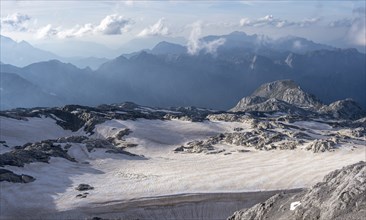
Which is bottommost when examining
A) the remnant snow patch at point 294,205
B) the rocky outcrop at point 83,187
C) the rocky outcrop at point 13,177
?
the rocky outcrop at point 83,187

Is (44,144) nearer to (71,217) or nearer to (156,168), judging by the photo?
(156,168)

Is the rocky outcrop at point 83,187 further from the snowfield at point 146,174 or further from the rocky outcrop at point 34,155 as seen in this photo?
the rocky outcrop at point 34,155

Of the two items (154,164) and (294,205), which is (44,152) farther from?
(294,205)

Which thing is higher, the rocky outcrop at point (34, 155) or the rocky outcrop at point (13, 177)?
the rocky outcrop at point (34, 155)

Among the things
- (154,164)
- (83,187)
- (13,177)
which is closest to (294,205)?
(83,187)

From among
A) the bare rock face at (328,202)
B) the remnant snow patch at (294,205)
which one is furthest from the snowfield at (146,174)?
the remnant snow patch at (294,205)
